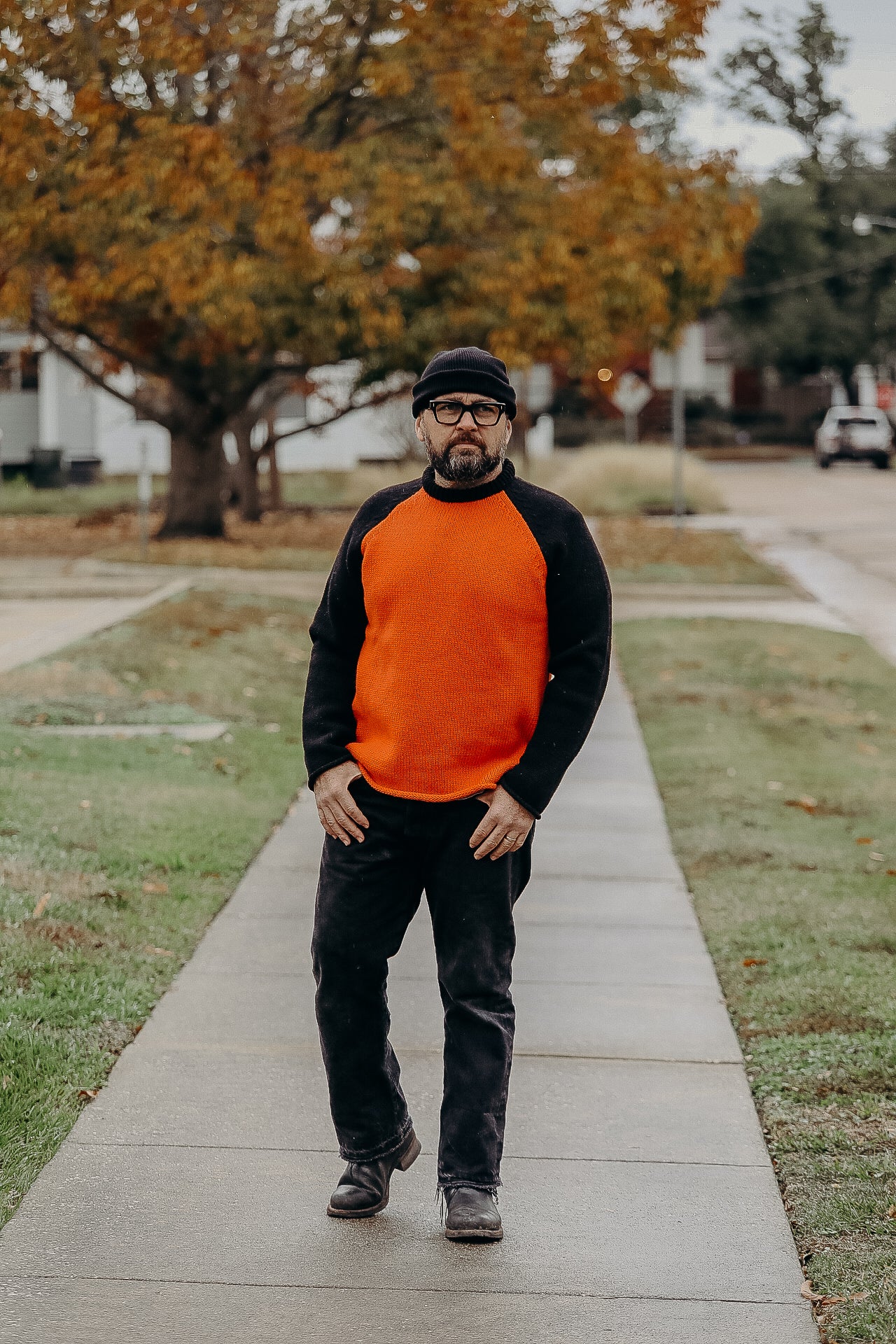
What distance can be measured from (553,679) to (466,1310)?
130cm

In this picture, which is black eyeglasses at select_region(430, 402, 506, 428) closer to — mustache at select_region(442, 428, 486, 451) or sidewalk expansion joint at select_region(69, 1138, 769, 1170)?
mustache at select_region(442, 428, 486, 451)

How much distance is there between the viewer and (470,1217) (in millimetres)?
3678

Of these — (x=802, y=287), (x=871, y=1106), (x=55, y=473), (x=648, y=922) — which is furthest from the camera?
(x=802, y=287)

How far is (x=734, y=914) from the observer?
21.3 feet

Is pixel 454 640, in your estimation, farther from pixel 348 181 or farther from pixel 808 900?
pixel 348 181

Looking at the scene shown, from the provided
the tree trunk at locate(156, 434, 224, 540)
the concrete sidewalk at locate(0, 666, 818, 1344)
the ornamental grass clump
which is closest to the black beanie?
the concrete sidewalk at locate(0, 666, 818, 1344)

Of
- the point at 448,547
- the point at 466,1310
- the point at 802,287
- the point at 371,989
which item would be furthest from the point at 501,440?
the point at 802,287

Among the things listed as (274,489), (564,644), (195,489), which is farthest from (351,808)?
(274,489)

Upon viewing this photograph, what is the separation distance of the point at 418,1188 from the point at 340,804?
1.01 metres

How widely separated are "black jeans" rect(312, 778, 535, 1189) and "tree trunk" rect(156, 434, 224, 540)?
2065cm

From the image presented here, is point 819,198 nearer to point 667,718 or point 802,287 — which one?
point 802,287

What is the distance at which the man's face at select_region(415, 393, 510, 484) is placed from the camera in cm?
363

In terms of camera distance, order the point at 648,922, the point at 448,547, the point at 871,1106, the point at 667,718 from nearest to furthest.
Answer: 1. the point at 448,547
2. the point at 871,1106
3. the point at 648,922
4. the point at 667,718

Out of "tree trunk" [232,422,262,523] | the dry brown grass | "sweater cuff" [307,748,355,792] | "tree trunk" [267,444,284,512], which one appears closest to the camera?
"sweater cuff" [307,748,355,792]
